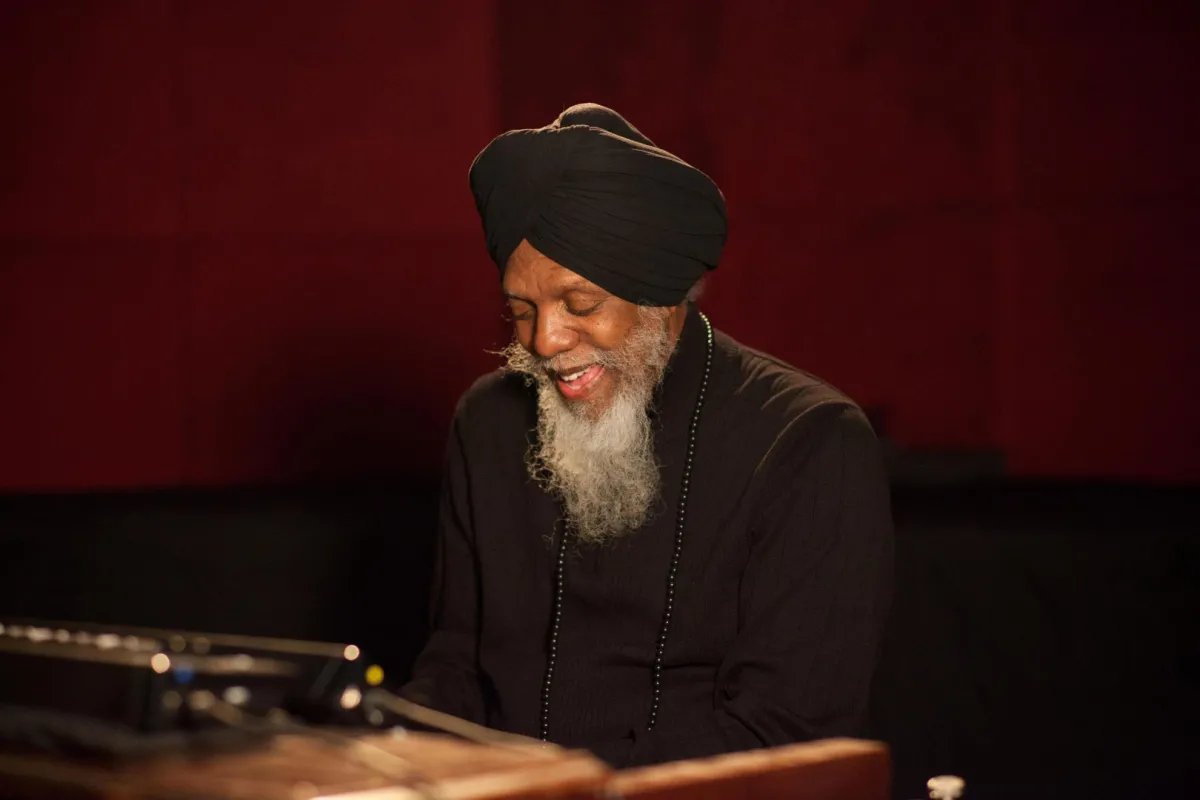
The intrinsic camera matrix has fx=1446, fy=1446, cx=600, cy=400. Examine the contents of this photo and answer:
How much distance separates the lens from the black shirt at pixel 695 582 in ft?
6.61

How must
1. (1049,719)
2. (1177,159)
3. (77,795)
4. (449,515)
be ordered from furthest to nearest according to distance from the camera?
(1177,159) → (1049,719) → (449,515) → (77,795)

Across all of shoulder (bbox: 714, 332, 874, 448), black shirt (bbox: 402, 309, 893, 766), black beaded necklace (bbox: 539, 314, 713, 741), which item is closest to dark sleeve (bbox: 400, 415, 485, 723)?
black shirt (bbox: 402, 309, 893, 766)

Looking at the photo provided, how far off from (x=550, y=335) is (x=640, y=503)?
0.31 m

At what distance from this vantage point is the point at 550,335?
223 centimetres

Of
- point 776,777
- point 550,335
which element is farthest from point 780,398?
point 776,777

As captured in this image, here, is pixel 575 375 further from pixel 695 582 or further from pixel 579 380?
pixel 695 582

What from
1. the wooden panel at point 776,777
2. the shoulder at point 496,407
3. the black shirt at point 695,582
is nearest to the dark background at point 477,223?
the shoulder at point 496,407

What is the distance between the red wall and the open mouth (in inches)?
53.7

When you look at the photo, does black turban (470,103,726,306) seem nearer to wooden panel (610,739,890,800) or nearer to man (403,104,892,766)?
man (403,104,892,766)

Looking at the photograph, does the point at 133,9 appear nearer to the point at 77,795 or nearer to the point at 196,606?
the point at 196,606

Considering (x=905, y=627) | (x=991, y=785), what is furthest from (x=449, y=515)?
(x=991, y=785)

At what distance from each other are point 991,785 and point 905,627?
1.09ft

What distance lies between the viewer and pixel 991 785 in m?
2.69

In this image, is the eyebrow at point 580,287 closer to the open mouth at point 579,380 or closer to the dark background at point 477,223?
the open mouth at point 579,380
